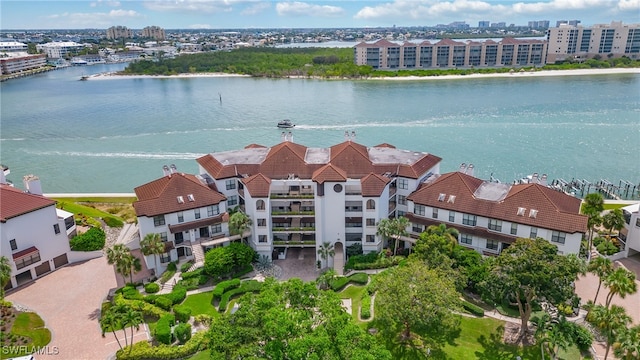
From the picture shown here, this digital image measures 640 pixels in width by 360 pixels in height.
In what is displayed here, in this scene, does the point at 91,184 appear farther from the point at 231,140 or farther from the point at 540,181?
the point at 540,181

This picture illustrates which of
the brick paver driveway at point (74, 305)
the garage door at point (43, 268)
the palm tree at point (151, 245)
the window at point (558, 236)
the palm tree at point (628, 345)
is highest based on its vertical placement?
the palm tree at point (628, 345)

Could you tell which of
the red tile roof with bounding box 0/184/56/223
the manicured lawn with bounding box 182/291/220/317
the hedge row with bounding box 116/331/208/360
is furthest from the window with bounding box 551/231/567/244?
the red tile roof with bounding box 0/184/56/223

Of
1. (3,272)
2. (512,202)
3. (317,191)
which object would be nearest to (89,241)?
(3,272)

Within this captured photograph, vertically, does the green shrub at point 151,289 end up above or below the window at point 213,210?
below

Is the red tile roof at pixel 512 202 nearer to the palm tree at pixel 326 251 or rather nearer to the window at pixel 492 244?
the window at pixel 492 244

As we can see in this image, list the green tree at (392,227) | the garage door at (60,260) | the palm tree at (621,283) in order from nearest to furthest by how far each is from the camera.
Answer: the palm tree at (621,283)
the green tree at (392,227)
the garage door at (60,260)

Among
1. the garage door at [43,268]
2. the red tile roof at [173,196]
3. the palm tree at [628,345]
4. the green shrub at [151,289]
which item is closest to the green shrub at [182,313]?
the green shrub at [151,289]

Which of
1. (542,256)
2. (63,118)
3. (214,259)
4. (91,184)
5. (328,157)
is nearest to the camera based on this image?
(542,256)

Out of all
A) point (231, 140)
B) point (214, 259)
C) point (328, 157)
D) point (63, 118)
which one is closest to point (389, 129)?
point (231, 140)
